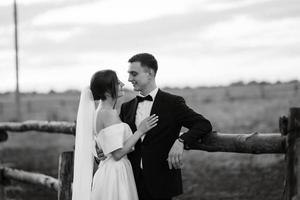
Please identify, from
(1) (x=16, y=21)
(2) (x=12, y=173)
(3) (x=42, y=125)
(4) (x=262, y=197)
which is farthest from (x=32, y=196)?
(1) (x=16, y=21)

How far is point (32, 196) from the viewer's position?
9570 millimetres

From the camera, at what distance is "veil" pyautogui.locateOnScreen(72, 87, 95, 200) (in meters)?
4.74

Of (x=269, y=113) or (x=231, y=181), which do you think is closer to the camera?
(x=231, y=181)

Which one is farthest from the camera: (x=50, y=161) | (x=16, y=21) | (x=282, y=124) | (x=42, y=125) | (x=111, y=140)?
(x=16, y=21)

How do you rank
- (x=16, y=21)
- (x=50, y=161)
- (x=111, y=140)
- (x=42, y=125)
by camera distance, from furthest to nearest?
(x=16, y=21) → (x=50, y=161) → (x=42, y=125) → (x=111, y=140)

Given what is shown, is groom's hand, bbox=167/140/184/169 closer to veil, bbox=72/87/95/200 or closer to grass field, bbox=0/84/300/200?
veil, bbox=72/87/95/200

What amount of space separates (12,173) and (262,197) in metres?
4.09

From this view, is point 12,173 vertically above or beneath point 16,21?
beneath

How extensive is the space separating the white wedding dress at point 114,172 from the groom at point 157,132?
91 millimetres

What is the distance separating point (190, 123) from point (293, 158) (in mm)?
847

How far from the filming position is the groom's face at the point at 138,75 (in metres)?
4.46

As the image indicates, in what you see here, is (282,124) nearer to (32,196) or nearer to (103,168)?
(103,168)

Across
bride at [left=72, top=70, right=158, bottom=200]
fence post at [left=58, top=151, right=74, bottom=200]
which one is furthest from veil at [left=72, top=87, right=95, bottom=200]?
fence post at [left=58, top=151, right=74, bottom=200]

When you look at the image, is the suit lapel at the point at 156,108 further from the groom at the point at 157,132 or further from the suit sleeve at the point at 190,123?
the suit sleeve at the point at 190,123
